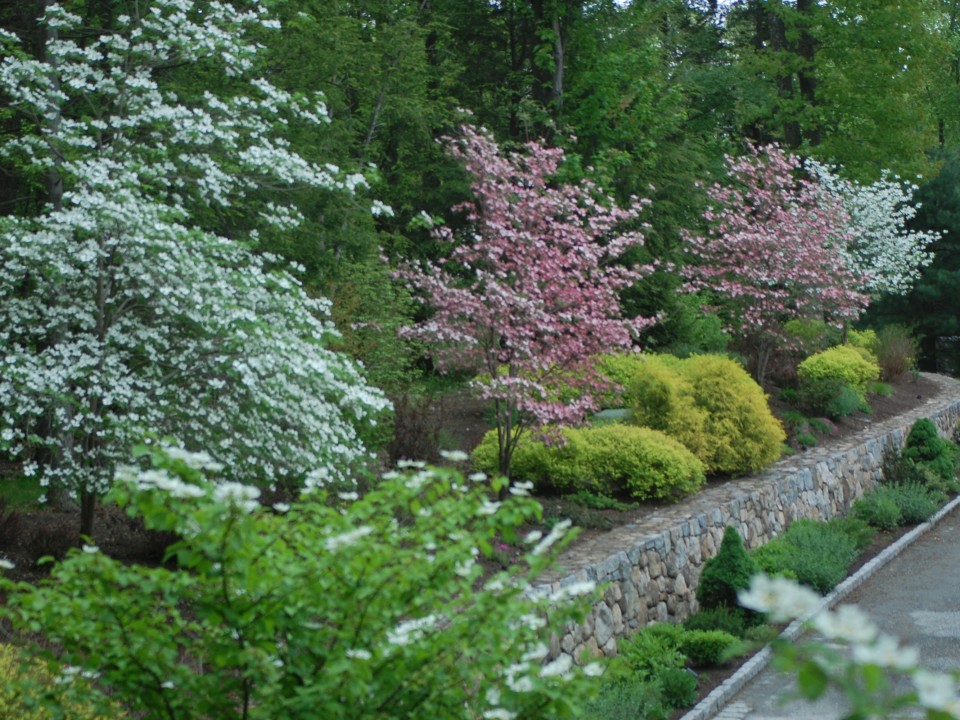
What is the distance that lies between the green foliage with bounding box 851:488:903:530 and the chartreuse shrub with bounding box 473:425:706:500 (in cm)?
422

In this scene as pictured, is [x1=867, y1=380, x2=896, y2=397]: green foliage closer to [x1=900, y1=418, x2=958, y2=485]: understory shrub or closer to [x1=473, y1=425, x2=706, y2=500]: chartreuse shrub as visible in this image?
[x1=900, y1=418, x2=958, y2=485]: understory shrub

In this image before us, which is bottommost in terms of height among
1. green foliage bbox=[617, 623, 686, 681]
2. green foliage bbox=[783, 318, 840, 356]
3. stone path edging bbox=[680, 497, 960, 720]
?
stone path edging bbox=[680, 497, 960, 720]

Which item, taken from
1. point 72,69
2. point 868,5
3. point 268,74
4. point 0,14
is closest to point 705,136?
point 868,5

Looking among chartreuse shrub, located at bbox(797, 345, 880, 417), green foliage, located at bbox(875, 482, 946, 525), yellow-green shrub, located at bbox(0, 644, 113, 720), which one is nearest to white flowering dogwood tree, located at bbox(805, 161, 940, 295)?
chartreuse shrub, located at bbox(797, 345, 880, 417)

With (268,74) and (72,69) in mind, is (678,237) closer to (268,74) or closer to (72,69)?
(268,74)

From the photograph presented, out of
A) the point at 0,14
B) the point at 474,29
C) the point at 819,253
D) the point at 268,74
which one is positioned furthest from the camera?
the point at 474,29

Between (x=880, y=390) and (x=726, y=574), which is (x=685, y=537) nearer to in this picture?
(x=726, y=574)

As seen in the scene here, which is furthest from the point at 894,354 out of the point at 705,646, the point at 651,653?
the point at 651,653

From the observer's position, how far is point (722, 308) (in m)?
18.2

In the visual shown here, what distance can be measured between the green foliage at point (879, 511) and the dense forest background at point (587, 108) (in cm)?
437

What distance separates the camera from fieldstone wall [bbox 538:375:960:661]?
939cm

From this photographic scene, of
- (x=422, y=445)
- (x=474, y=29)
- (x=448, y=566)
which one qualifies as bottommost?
(x=422, y=445)

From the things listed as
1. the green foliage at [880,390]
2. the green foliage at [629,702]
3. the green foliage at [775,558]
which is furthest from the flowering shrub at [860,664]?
the green foliage at [880,390]

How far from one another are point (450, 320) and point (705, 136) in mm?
17975
